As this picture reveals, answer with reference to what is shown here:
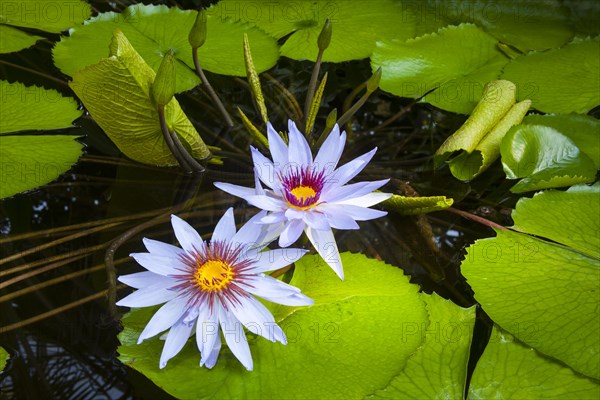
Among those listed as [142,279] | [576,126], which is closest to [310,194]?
[142,279]

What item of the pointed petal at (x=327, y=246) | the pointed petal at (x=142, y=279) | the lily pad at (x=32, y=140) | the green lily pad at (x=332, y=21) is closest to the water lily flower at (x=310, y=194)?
the pointed petal at (x=327, y=246)

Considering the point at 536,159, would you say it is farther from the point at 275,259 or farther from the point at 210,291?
the point at 210,291

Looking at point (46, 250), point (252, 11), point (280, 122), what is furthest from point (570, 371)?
point (252, 11)

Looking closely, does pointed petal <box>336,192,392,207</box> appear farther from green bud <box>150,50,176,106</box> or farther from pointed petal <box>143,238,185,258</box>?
green bud <box>150,50,176,106</box>

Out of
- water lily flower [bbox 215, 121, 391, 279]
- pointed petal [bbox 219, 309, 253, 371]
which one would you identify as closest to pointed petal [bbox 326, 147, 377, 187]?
water lily flower [bbox 215, 121, 391, 279]

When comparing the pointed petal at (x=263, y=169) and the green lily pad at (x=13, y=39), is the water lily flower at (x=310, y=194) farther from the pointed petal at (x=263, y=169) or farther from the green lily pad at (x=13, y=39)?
the green lily pad at (x=13, y=39)

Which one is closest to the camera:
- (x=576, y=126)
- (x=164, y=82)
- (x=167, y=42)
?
(x=164, y=82)
